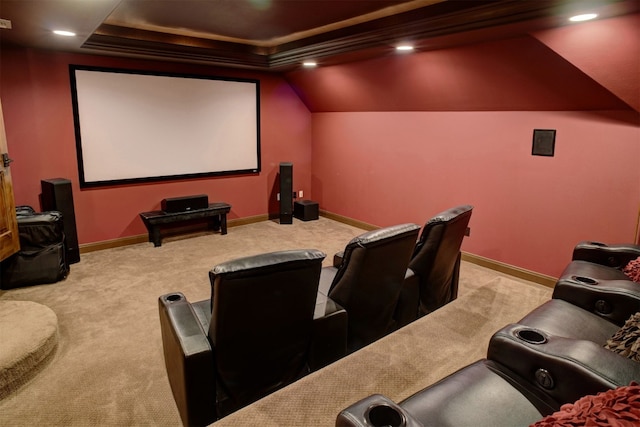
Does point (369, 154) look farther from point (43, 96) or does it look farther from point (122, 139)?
point (43, 96)

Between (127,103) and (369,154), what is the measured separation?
3.37 m

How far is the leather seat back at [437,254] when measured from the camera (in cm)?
268

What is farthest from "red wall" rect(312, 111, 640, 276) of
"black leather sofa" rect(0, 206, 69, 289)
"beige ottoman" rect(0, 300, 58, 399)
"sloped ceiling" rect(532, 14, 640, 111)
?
"beige ottoman" rect(0, 300, 58, 399)

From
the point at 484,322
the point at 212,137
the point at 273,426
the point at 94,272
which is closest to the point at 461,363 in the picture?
the point at 484,322

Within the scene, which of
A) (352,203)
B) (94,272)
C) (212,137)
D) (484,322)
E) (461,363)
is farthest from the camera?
(352,203)

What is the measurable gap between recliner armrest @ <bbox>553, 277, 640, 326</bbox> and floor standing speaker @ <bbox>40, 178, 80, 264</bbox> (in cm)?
476

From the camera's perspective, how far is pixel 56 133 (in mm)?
4641

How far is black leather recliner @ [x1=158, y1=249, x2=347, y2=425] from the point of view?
1759mm

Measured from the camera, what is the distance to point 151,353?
2.82 m

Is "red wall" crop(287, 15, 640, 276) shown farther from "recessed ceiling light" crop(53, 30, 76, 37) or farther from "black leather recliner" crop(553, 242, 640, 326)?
"recessed ceiling light" crop(53, 30, 76, 37)

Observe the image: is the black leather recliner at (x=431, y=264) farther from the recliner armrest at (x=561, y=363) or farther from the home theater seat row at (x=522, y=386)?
the recliner armrest at (x=561, y=363)

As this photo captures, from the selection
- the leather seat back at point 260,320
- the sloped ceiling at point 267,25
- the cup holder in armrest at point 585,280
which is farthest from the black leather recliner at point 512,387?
the sloped ceiling at point 267,25

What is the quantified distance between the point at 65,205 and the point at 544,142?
514 cm

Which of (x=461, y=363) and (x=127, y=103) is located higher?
(x=127, y=103)
